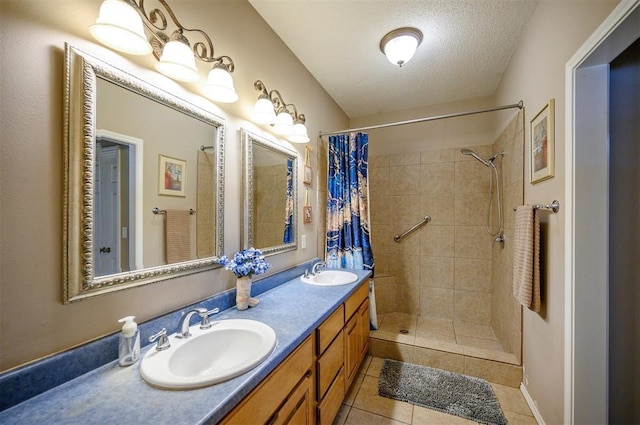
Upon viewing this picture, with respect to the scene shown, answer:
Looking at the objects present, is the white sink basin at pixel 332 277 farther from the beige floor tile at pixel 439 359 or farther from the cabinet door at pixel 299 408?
the beige floor tile at pixel 439 359

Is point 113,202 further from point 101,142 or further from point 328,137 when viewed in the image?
point 328,137

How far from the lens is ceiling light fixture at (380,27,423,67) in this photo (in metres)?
1.72

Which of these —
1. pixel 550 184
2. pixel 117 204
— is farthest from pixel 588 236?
pixel 117 204

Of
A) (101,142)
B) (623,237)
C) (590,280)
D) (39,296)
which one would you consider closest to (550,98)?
(623,237)

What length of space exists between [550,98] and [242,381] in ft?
6.53

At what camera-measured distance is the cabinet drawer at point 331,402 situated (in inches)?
50.7

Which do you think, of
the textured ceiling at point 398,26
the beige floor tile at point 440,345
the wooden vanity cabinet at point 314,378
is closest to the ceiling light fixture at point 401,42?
the textured ceiling at point 398,26

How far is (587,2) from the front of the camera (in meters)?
1.03

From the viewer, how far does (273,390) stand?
881 mm

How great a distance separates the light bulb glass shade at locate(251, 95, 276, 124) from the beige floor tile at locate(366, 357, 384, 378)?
2.11 metres

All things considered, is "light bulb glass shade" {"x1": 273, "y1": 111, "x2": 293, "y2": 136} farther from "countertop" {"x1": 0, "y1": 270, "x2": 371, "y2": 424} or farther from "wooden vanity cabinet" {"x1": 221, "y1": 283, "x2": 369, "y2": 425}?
"countertop" {"x1": 0, "y1": 270, "x2": 371, "y2": 424}

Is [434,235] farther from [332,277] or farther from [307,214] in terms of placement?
[307,214]

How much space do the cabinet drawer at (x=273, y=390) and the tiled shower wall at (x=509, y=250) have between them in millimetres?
1720

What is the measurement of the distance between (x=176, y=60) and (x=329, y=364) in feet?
5.32
